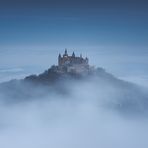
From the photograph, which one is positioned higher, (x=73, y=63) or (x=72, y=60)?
(x=72, y=60)

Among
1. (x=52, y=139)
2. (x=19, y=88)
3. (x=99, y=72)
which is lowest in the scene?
(x=52, y=139)

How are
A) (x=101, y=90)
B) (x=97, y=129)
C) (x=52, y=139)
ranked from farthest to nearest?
(x=52, y=139)
(x=97, y=129)
(x=101, y=90)

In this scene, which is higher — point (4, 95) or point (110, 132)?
point (4, 95)

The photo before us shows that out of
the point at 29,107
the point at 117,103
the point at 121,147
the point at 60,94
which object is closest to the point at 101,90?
the point at 117,103

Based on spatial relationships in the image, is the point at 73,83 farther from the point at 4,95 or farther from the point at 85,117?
the point at 85,117

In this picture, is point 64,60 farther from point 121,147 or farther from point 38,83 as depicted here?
point 121,147

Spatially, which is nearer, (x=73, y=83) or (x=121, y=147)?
(x=73, y=83)

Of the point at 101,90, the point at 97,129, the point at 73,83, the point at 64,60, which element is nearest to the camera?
the point at 64,60
